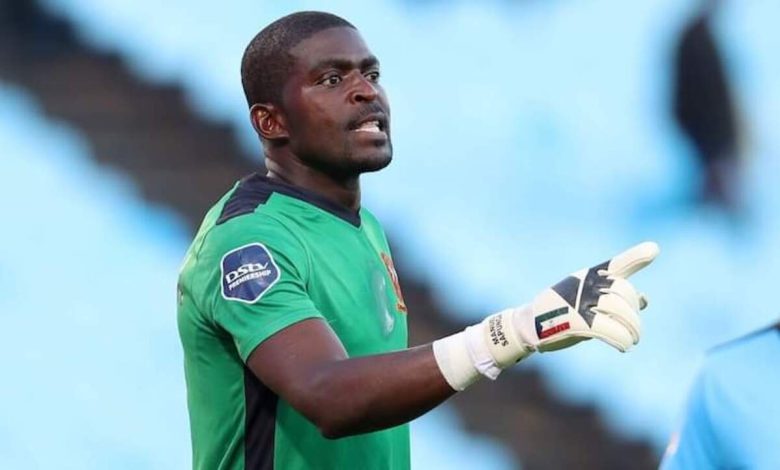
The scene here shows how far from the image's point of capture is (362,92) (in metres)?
3.69

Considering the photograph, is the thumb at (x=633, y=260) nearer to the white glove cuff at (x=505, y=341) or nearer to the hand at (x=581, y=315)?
the hand at (x=581, y=315)

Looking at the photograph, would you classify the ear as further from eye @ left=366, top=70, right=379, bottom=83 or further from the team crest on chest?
the team crest on chest

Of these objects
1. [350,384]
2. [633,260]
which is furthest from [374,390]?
[633,260]

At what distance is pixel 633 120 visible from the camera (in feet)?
21.5

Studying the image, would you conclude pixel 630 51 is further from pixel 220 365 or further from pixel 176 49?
pixel 220 365

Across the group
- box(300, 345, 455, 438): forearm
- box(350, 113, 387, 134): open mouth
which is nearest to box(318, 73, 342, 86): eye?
box(350, 113, 387, 134): open mouth

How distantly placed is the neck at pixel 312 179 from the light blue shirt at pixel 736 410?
121 cm

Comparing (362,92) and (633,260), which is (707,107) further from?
(633,260)

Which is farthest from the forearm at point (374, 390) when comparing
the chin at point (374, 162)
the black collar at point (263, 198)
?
the chin at point (374, 162)

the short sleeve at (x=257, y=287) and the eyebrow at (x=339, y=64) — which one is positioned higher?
the eyebrow at (x=339, y=64)

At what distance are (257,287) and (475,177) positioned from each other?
319cm

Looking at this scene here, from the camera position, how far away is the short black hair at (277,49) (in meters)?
3.72

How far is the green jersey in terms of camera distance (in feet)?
11.0

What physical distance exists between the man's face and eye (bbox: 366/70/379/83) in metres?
0.03
